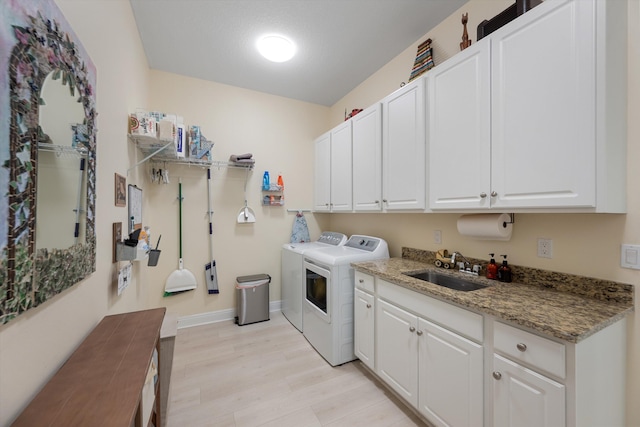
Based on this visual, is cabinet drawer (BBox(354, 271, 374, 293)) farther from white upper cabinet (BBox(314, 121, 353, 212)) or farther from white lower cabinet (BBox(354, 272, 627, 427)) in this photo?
white upper cabinet (BBox(314, 121, 353, 212))

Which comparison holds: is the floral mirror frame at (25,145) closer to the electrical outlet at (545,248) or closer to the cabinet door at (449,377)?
the cabinet door at (449,377)

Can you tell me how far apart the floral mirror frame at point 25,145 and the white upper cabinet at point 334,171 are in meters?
2.19

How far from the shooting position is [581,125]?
1.08 m

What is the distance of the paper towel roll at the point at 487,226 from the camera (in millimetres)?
1558

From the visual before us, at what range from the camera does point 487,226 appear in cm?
160

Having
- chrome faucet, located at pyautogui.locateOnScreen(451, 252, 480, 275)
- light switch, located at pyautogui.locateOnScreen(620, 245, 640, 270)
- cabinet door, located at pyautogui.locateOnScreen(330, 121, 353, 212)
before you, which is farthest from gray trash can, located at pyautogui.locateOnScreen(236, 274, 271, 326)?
light switch, located at pyautogui.locateOnScreen(620, 245, 640, 270)

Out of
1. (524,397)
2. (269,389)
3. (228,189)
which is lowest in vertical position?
(269,389)

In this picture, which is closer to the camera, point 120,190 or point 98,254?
point 98,254

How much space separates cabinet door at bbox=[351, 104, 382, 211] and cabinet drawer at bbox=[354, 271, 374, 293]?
2.04 ft

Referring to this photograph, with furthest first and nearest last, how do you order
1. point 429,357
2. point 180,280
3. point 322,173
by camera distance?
point 322,173 < point 180,280 < point 429,357

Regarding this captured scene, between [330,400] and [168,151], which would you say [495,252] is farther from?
[168,151]

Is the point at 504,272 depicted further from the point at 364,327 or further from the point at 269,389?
the point at 269,389

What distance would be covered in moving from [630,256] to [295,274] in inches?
98.7

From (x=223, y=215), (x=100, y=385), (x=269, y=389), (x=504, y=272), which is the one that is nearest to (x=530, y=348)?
(x=504, y=272)
